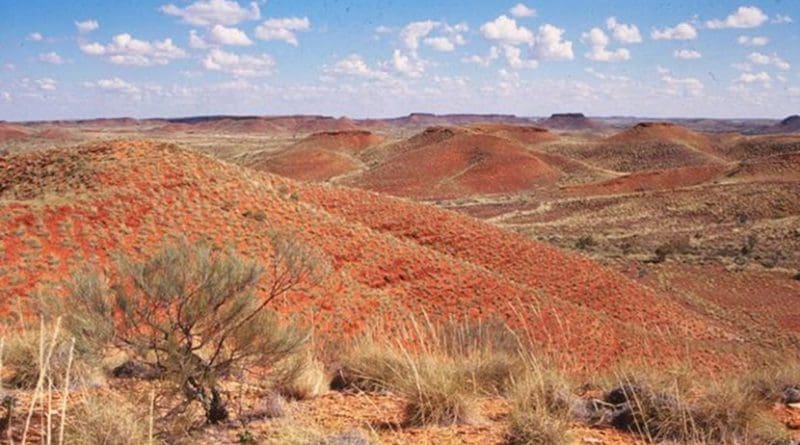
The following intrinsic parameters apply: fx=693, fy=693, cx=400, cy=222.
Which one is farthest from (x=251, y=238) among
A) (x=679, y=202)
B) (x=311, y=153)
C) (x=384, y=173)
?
(x=311, y=153)

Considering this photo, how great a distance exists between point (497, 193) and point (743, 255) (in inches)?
1480

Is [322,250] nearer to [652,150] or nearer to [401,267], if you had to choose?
[401,267]

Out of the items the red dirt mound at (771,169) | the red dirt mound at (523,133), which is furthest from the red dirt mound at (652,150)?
the red dirt mound at (771,169)

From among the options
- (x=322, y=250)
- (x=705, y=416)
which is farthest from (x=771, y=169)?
(x=705, y=416)

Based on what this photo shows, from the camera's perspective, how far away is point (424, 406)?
566cm

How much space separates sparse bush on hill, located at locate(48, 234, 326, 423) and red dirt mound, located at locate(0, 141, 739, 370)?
7.38 meters

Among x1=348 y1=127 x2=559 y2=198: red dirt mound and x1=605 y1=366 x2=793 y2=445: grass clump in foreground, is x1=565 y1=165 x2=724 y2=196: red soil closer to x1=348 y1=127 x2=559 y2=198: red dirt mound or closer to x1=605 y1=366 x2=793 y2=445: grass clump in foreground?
x1=348 y1=127 x2=559 y2=198: red dirt mound

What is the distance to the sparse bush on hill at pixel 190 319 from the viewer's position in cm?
571

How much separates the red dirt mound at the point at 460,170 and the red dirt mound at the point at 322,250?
161 feet

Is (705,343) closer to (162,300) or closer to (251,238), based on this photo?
(251,238)

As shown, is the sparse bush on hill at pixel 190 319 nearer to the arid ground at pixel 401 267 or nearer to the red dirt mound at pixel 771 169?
the arid ground at pixel 401 267

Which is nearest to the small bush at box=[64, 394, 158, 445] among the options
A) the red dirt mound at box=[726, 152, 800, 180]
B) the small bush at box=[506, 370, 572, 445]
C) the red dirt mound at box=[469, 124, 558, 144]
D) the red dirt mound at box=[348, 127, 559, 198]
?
the small bush at box=[506, 370, 572, 445]

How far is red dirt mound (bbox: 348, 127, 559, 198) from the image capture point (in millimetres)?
77250

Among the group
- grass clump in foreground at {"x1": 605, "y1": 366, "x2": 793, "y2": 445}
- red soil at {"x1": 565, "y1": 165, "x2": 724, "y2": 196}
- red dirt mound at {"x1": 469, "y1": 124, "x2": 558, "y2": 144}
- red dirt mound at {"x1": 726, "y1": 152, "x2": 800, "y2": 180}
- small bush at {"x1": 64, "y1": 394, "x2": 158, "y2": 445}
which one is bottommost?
red soil at {"x1": 565, "y1": 165, "x2": 724, "y2": 196}
